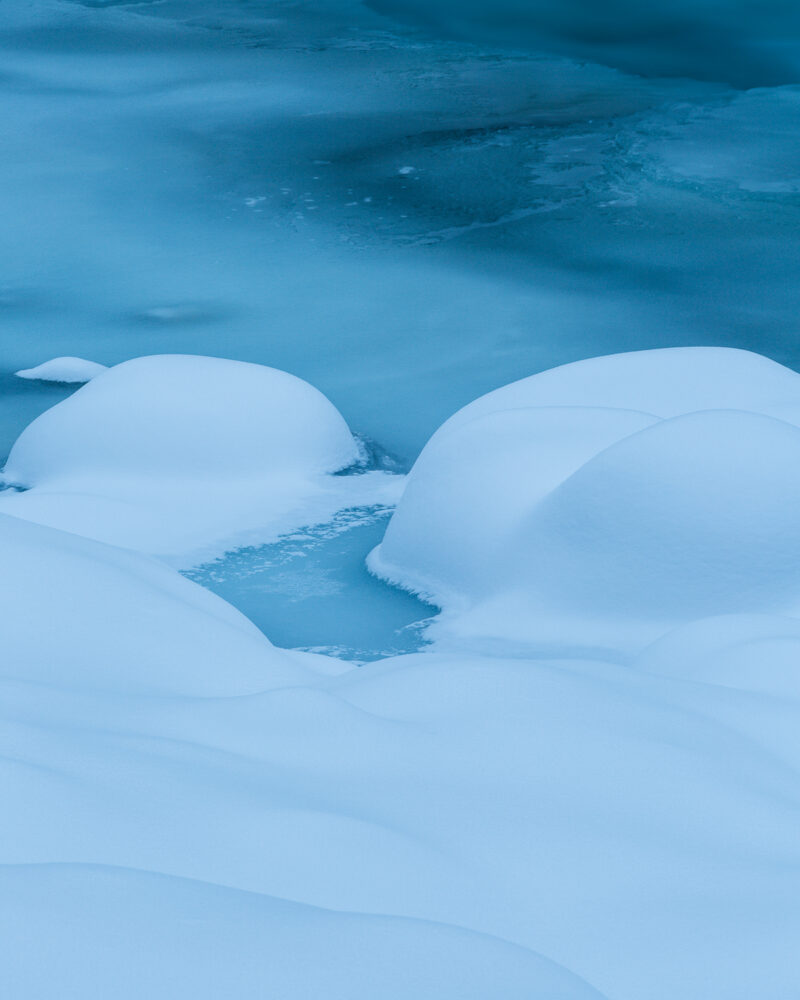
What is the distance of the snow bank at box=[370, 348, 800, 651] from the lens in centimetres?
263

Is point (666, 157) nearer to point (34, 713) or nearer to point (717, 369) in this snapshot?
point (717, 369)

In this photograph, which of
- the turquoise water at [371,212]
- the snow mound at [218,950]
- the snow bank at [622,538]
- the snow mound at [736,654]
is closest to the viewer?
the snow mound at [218,950]

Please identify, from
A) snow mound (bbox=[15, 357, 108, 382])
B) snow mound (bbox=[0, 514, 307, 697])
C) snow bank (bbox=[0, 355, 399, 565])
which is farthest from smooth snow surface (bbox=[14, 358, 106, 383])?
snow mound (bbox=[0, 514, 307, 697])

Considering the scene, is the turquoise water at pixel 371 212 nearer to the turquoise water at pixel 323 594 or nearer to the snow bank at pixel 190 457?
the turquoise water at pixel 323 594

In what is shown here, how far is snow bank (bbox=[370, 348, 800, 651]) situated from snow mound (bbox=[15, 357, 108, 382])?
2367 mm

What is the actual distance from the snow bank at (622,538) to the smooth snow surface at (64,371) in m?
2.37

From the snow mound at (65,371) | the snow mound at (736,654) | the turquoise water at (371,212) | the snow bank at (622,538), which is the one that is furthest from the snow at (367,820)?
the snow mound at (65,371)

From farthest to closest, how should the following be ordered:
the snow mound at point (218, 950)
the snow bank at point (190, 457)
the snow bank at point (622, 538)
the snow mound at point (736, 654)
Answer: the snow bank at point (190, 457) → the snow bank at point (622, 538) → the snow mound at point (736, 654) → the snow mound at point (218, 950)

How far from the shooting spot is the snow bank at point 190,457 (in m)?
3.34

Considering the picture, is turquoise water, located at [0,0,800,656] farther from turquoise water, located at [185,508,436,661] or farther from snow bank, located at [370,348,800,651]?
snow bank, located at [370,348,800,651]

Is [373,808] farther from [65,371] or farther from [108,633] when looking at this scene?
[65,371]

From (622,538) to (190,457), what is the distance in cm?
144

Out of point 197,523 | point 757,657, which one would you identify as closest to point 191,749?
point 757,657

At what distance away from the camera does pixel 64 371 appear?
4945 millimetres
